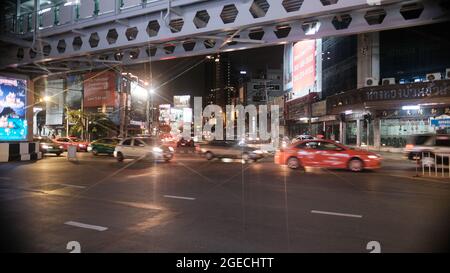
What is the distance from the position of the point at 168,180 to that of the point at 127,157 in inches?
398

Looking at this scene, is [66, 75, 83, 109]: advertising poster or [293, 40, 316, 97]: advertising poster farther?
[66, 75, 83, 109]: advertising poster

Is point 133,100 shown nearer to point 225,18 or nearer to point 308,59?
point 308,59

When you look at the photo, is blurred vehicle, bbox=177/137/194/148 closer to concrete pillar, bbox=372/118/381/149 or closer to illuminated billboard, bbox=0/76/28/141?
concrete pillar, bbox=372/118/381/149

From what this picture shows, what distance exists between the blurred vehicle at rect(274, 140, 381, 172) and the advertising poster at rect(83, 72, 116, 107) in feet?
84.4

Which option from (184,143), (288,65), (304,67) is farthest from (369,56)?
(288,65)

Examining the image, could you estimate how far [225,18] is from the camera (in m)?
12.4

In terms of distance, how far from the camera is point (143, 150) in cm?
2191

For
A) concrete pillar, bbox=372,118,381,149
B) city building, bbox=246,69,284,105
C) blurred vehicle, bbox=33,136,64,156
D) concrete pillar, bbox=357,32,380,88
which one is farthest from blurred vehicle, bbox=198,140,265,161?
city building, bbox=246,69,284,105

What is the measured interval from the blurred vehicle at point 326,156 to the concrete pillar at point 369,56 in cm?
1989

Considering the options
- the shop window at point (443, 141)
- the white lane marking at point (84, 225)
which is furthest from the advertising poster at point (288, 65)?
the white lane marking at point (84, 225)

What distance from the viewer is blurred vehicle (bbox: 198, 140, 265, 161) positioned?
22078 mm

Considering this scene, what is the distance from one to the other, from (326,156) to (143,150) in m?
10.9
